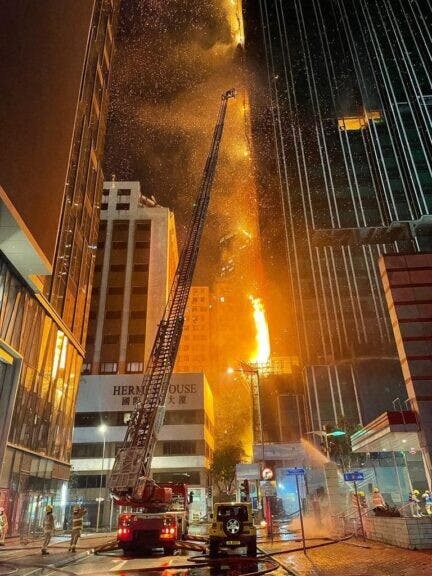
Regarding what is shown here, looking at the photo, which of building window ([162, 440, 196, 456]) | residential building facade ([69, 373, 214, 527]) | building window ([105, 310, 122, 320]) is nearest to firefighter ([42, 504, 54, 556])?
residential building facade ([69, 373, 214, 527])

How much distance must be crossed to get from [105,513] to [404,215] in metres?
48.3

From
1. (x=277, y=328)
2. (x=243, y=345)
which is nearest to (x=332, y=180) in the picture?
(x=277, y=328)

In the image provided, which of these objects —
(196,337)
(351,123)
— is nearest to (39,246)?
(351,123)

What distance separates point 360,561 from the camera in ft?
35.4

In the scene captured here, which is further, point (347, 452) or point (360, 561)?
point (347, 452)

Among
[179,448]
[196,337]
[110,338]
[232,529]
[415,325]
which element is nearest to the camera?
[232,529]

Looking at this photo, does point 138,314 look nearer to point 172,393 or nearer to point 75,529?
point 172,393

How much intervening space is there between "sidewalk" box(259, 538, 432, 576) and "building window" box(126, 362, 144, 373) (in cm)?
6410

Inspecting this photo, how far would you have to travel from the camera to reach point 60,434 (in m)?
30.9

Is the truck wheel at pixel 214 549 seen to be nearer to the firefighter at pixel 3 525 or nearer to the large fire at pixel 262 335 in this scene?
the firefighter at pixel 3 525

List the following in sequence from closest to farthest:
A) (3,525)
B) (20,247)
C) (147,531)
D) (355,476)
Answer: (147,531) < (355,476) < (20,247) < (3,525)

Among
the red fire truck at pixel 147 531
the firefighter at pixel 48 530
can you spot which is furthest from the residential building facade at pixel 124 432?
the red fire truck at pixel 147 531

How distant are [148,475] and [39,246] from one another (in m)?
12.1

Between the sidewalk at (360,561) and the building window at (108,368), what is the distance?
2597 inches
